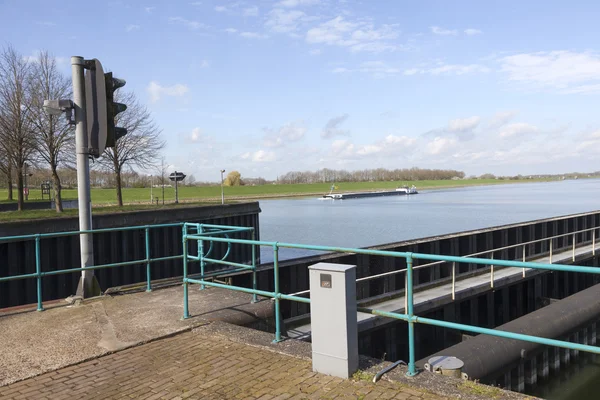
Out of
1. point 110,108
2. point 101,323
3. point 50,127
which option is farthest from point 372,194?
point 101,323

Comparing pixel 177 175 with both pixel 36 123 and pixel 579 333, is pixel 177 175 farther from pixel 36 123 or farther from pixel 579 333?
pixel 579 333

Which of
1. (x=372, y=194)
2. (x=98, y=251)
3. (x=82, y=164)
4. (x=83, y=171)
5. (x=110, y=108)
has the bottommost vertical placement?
(x=372, y=194)

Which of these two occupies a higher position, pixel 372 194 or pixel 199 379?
pixel 199 379

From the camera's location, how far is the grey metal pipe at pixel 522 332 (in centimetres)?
784

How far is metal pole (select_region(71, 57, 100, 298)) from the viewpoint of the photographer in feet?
25.2

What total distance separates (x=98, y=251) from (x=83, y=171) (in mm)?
7240

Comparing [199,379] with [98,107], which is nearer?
[199,379]

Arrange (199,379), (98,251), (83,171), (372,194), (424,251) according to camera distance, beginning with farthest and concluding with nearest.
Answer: (372,194) → (424,251) → (98,251) → (83,171) → (199,379)

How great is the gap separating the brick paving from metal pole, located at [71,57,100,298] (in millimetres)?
2894

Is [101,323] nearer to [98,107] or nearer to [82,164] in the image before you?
[82,164]

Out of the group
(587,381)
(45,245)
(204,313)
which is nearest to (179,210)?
(45,245)

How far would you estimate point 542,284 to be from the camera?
16.7 metres

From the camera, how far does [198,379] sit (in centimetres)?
449

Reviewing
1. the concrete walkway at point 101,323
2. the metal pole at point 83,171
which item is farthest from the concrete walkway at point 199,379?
the metal pole at point 83,171
